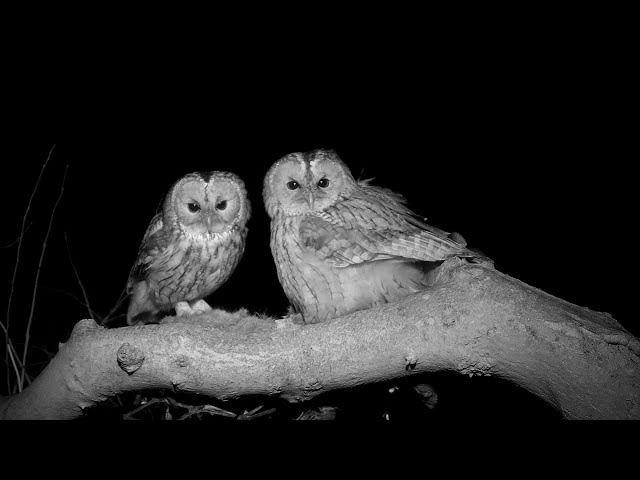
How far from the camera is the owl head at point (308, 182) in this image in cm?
183

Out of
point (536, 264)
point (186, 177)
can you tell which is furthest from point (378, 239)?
point (536, 264)

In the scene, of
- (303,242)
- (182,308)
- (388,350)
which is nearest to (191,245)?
(182,308)

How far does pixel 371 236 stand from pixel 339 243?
12 centimetres

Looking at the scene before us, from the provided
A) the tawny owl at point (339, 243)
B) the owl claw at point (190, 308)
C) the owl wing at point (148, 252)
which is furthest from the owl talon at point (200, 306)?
the tawny owl at point (339, 243)

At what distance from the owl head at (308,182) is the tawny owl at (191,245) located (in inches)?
9.4

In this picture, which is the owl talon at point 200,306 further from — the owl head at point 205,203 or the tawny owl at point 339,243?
the tawny owl at point 339,243

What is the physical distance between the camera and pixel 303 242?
1.74 m

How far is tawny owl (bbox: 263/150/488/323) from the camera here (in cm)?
165

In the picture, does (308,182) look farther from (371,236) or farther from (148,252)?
(148,252)

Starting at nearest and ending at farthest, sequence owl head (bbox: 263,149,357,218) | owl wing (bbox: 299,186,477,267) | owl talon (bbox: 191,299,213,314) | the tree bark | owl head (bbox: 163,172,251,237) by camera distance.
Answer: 1. the tree bark
2. owl wing (bbox: 299,186,477,267)
3. owl head (bbox: 263,149,357,218)
4. owl head (bbox: 163,172,251,237)
5. owl talon (bbox: 191,299,213,314)

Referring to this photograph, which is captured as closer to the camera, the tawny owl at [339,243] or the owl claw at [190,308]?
the tawny owl at [339,243]

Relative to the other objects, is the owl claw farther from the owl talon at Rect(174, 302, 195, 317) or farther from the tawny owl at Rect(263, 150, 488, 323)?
the tawny owl at Rect(263, 150, 488, 323)

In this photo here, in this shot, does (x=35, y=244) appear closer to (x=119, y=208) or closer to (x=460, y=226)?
(x=119, y=208)

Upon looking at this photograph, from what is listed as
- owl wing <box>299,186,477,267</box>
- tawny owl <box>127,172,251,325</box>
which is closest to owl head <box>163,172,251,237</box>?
tawny owl <box>127,172,251,325</box>
